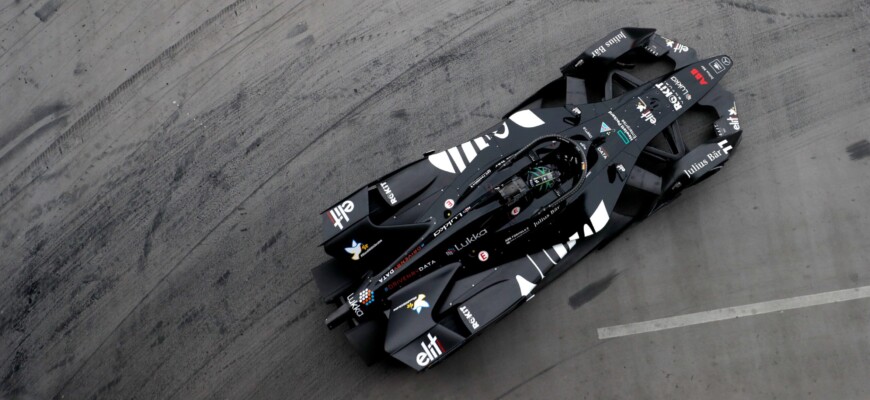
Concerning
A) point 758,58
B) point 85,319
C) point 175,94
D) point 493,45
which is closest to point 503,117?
point 493,45

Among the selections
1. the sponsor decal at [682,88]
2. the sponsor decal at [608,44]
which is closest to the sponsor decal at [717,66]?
the sponsor decal at [682,88]

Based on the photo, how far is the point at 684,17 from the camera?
Result: 9.70 m

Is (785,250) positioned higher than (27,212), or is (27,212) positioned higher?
(27,212)

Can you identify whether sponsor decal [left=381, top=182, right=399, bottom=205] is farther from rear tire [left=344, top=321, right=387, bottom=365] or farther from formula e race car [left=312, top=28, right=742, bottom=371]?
rear tire [left=344, top=321, right=387, bottom=365]

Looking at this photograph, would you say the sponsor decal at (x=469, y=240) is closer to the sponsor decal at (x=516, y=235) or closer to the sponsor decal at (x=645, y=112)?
the sponsor decal at (x=516, y=235)

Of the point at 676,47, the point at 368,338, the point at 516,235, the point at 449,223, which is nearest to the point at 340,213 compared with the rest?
the point at 449,223

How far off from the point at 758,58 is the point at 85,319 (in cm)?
1039

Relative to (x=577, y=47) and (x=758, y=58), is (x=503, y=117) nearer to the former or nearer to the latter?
(x=577, y=47)

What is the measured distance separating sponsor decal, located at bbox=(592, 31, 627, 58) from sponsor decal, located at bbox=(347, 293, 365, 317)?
476 cm

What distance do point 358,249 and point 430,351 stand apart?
1.54 m

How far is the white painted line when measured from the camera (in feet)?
28.4

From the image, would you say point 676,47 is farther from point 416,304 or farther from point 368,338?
point 368,338

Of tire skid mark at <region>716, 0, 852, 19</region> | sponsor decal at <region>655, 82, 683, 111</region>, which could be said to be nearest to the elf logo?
sponsor decal at <region>655, 82, 683, 111</region>

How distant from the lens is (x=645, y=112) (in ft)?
28.8
